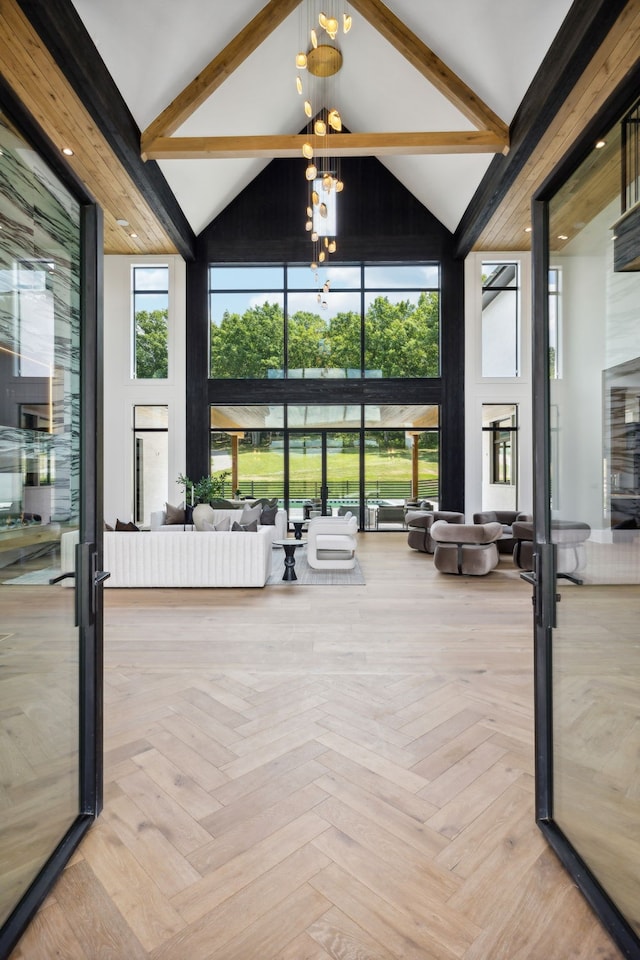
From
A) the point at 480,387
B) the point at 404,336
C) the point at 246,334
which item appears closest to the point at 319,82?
the point at 246,334

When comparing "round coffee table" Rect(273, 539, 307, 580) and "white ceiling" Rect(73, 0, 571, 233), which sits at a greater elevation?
"white ceiling" Rect(73, 0, 571, 233)

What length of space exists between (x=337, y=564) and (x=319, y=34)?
7.45m

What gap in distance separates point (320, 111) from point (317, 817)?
11.1 meters

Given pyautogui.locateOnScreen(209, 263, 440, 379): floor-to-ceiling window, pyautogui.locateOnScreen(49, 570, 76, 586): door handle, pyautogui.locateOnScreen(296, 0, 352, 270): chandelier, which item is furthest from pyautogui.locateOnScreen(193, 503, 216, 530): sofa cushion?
pyautogui.locateOnScreen(209, 263, 440, 379): floor-to-ceiling window

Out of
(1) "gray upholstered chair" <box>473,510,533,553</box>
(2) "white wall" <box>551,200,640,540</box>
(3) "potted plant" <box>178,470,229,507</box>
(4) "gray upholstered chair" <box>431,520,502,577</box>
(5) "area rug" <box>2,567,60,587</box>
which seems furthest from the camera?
(1) "gray upholstered chair" <box>473,510,533,553</box>

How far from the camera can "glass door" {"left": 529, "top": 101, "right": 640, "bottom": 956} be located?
4.71 feet

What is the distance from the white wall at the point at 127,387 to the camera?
9.62m

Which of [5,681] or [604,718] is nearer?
[5,681]

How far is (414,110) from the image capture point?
7.16 meters

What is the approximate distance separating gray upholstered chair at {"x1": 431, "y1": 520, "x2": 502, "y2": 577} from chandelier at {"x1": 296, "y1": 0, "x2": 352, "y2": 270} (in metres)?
4.05

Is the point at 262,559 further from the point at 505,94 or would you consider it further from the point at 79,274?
the point at 505,94

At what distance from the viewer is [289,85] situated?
757 centimetres

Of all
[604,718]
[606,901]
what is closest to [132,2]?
[604,718]

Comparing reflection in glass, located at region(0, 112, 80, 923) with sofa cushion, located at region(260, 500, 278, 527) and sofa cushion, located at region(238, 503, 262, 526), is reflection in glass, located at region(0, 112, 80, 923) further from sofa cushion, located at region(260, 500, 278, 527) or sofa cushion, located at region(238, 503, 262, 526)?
sofa cushion, located at region(260, 500, 278, 527)
